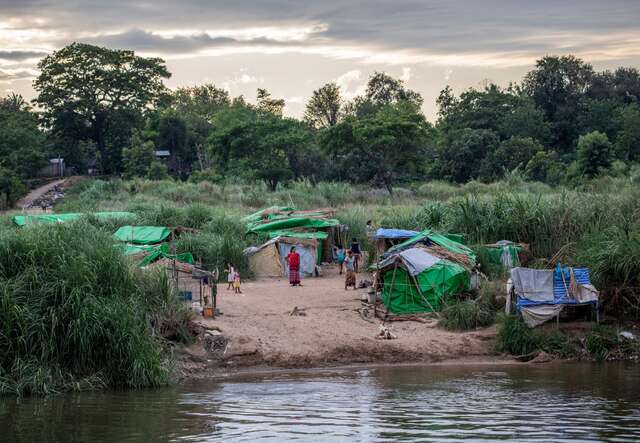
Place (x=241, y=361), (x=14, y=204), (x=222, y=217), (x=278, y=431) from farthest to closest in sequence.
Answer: (x=14, y=204)
(x=222, y=217)
(x=241, y=361)
(x=278, y=431)

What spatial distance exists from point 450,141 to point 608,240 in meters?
38.3

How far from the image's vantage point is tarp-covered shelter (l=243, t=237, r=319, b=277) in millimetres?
26594

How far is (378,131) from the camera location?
49.0 m

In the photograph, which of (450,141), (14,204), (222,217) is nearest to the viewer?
(222,217)

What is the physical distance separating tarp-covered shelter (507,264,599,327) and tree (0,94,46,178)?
39654mm

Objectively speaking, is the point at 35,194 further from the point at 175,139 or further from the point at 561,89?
the point at 561,89

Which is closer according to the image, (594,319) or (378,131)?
(594,319)

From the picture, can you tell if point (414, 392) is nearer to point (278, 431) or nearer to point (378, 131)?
point (278, 431)

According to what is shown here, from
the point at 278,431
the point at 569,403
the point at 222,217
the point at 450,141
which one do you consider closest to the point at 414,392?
the point at 569,403

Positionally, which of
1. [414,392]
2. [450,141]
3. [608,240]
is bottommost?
[414,392]

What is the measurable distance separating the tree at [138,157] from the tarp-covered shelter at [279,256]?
96.8 feet

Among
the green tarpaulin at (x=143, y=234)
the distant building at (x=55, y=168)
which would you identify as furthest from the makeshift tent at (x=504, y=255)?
the distant building at (x=55, y=168)

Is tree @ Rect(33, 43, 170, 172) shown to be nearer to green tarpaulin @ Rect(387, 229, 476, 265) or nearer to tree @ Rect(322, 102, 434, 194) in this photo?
tree @ Rect(322, 102, 434, 194)

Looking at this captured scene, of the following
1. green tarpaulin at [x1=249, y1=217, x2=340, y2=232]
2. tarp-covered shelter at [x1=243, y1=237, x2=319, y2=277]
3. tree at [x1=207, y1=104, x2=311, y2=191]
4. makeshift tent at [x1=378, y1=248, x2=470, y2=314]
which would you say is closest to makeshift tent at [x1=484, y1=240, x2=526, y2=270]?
makeshift tent at [x1=378, y1=248, x2=470, y2=314]
